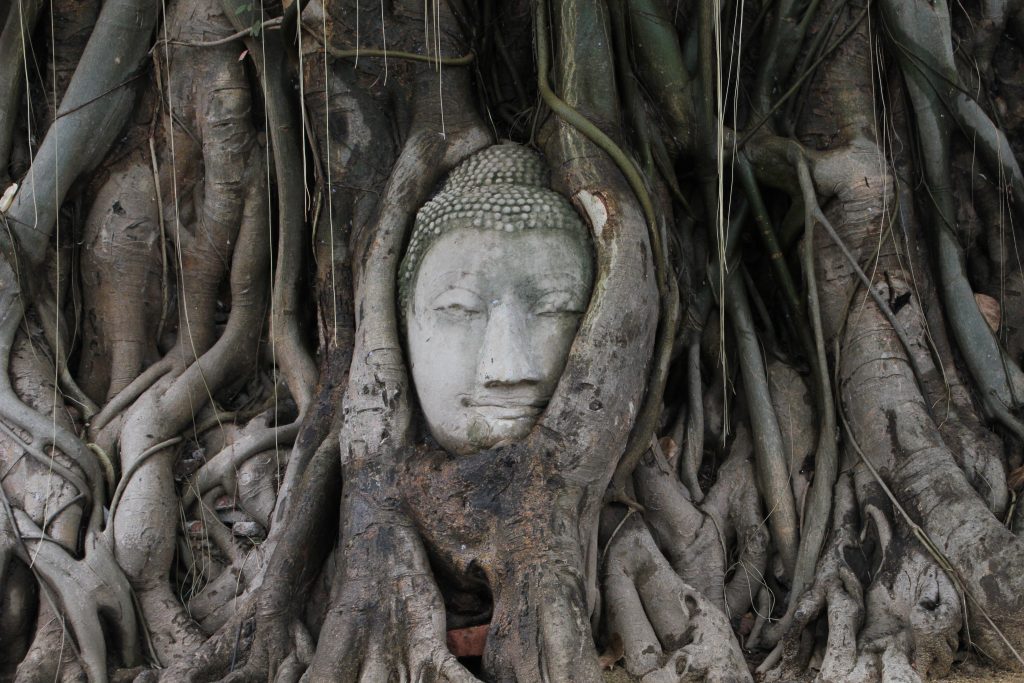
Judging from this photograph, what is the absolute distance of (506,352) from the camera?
289cm

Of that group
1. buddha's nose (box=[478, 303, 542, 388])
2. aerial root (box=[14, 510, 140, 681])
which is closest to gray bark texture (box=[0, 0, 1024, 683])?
aerial root (box=[14, 510, 140, 681])

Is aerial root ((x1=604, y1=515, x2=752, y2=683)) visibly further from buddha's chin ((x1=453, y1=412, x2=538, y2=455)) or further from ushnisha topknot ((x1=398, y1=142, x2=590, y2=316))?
ushnisha topknot ((x1=398, y1=142, x2=590, y2=316))

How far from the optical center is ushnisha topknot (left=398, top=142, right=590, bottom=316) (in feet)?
10.1

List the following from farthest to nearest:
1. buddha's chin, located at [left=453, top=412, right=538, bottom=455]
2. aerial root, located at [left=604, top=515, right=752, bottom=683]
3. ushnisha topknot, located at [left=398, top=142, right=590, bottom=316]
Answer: ushnisha topknot, located at [left=398, top=142, right=590, bottom=316], buddha's chin, located at [left=453, top=412, right=538, bottom=455], aerial root, located at [left=604, top=515, right=752, bottom=683]

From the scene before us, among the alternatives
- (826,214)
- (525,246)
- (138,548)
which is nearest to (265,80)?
(525,246)

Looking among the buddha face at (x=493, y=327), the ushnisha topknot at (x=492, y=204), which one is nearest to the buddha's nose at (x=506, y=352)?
the buddha face at (x=493, y=327)

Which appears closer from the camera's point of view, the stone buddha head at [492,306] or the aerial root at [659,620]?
the aerial root at [659,620]

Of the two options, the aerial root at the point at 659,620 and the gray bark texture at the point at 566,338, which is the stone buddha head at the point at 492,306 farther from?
the aerial root at the point at 659,620

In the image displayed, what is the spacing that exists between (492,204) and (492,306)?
1.00ft

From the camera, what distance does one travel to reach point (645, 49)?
11.4ft

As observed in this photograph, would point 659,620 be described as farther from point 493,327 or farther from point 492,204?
point 492,204

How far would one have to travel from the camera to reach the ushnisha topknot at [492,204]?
10.1ft

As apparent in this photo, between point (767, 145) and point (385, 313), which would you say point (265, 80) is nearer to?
point (385, 313)

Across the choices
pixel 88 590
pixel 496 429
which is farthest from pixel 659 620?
pixel 88 590
